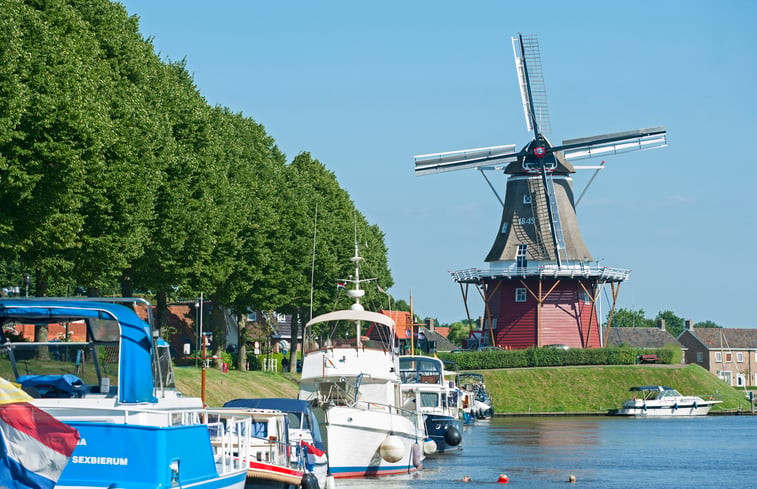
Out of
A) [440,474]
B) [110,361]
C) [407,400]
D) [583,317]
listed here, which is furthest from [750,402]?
[110,361]

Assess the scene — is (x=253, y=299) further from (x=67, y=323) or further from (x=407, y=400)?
(x=67, y=323)

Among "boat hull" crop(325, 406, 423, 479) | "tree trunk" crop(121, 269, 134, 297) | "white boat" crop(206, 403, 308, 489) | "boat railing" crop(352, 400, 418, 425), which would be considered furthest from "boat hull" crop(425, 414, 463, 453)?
"white boat" crop(206, 403, 308, 489)

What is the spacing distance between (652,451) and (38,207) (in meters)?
31.0

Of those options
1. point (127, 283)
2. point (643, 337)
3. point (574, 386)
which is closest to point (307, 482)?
point (127, 283)

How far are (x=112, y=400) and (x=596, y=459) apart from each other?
33199 mm

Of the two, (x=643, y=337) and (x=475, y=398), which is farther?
(x=643, y=337)

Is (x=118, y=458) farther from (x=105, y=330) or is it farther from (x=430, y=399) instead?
(x=430, y=399)

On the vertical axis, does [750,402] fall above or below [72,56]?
below

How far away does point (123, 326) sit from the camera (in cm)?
1997

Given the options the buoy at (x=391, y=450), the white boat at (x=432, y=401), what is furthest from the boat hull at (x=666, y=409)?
the buoy at (x=391, y=450)

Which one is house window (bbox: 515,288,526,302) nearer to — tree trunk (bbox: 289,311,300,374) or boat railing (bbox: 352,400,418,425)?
tree trunk (bbox: 289,311,300,374)

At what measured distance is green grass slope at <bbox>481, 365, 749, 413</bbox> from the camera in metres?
95.1

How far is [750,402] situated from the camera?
104688 mm

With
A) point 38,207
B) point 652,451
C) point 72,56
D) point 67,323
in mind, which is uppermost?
point 72,56
